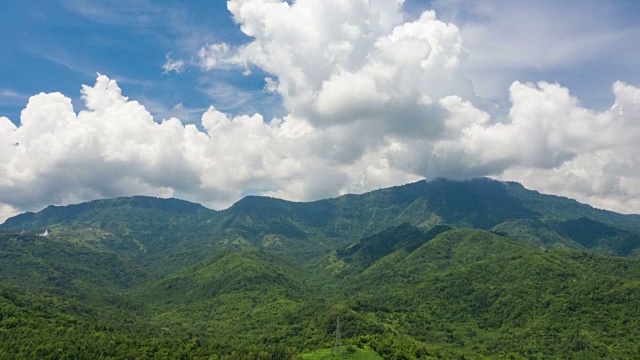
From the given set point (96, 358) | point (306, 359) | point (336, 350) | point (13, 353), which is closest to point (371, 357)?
point (336, 350)

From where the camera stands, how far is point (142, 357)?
191500 mm

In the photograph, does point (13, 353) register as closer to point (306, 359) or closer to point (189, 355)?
point (189, 355)

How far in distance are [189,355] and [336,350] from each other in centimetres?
6192

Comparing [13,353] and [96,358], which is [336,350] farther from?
[13,353]

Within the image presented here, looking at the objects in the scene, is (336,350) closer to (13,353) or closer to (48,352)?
(48,352)

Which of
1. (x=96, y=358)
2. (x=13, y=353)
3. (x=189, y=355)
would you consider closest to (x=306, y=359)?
(x=189, y=355)

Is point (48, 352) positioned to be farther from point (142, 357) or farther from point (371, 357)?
point (371, 357)

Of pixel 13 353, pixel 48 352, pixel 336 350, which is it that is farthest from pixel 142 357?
pixel 336 350

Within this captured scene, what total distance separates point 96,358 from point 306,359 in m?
87.2

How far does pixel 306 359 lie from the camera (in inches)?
7864

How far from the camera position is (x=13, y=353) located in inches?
7613

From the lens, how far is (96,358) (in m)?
193

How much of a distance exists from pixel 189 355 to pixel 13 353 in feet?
237

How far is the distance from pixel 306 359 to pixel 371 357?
27825 mm
